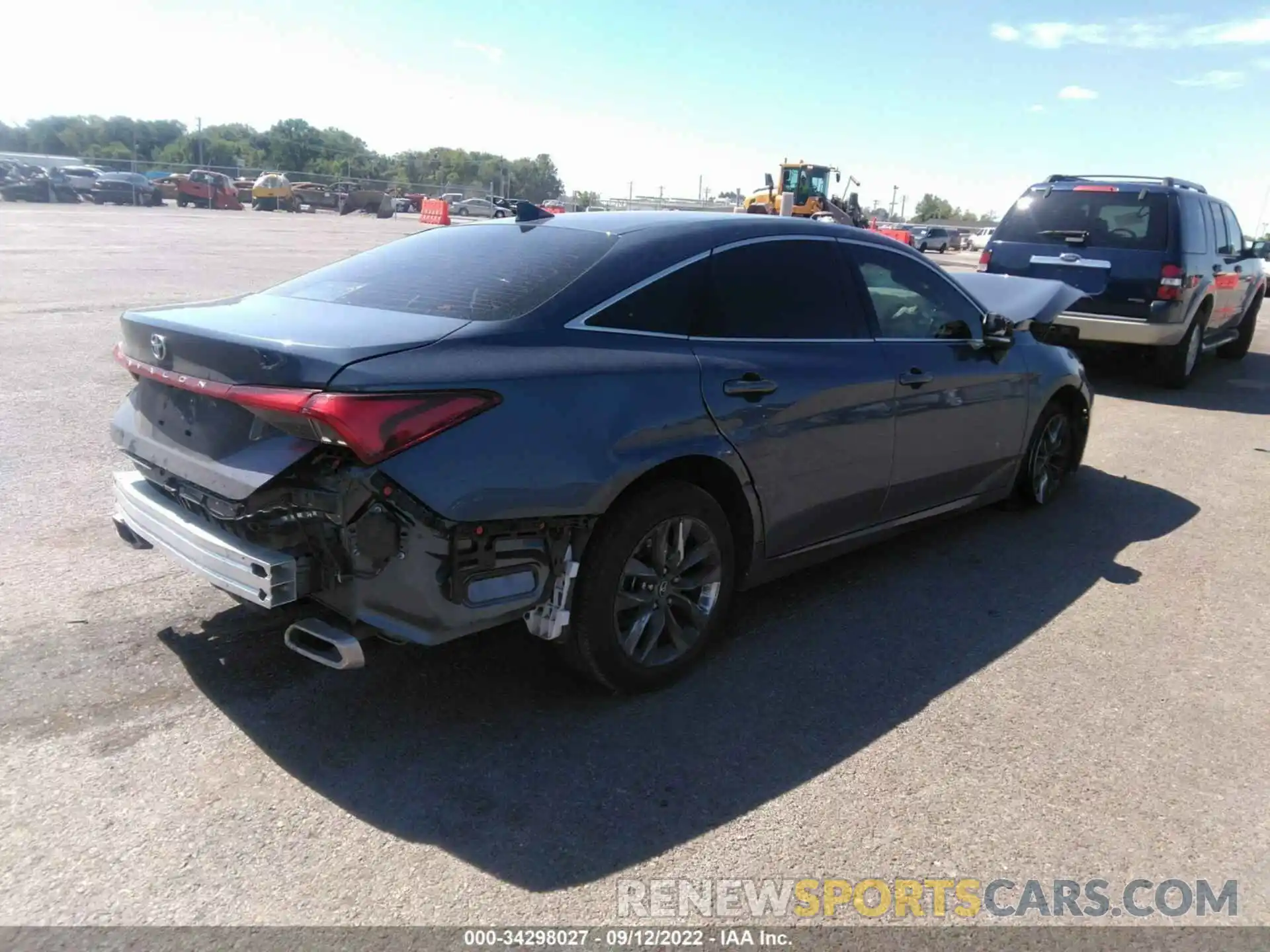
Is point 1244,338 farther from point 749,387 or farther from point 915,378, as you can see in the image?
point 749,387

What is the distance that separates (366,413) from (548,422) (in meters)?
0.57

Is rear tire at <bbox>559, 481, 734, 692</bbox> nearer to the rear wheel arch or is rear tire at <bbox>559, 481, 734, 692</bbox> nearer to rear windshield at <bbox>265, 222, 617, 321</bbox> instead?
the rear wheel arch

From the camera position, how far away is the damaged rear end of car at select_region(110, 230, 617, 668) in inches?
110

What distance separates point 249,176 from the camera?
200ft

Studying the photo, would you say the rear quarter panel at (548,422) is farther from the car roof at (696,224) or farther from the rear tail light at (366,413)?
the car roof at (696,224)

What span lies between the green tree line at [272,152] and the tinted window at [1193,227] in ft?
256

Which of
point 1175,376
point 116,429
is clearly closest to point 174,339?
point 116,429

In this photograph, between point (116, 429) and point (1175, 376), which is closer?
point (116, 429)

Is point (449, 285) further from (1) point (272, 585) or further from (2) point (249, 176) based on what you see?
(2) point (249, 176)

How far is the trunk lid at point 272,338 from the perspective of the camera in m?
2.85

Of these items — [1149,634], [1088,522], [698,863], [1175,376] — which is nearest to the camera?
[698,863]

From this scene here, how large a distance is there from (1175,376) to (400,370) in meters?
10.2

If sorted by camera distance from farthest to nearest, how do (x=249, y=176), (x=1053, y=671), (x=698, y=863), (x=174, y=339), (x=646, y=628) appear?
(x=249, y=176)
(x=1053, y=671)
(x=646, y=628)
(x=174, y=339)
(x=698, y=863)

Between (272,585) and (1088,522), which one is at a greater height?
(272,585)
